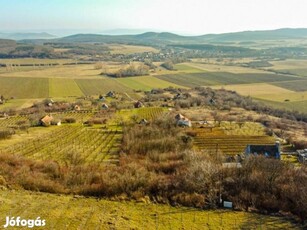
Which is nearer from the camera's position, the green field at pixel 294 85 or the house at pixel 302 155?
the house at pixel 302 155

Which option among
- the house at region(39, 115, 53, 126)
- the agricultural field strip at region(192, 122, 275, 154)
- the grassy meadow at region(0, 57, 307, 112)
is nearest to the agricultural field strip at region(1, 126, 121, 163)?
the house at region(39, 115, 53, 126)

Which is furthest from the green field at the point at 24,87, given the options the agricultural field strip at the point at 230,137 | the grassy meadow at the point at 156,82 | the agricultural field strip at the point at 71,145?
the agricultural field strip at the point at 230,137

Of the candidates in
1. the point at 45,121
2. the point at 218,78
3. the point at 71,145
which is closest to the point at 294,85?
the point at 218,78

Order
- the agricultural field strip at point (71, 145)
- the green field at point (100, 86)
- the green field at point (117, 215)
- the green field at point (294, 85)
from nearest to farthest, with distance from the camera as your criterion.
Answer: the green field at point (117, 215) < the agricultural field strip at point (71, 145) < the green field at point (294, 85) < the green field at point (100, 86)

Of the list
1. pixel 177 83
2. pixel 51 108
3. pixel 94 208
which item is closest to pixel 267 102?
pixel 177 83

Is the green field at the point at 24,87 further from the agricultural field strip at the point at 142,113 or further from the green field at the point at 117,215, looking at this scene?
the green field at the point at 117,215

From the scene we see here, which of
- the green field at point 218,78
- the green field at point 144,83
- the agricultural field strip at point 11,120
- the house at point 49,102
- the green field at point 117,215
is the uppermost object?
the green field at point 117,215

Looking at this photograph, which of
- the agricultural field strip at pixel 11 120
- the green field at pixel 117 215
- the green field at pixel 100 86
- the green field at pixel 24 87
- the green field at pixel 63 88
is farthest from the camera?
the green field at pixel 100 86
